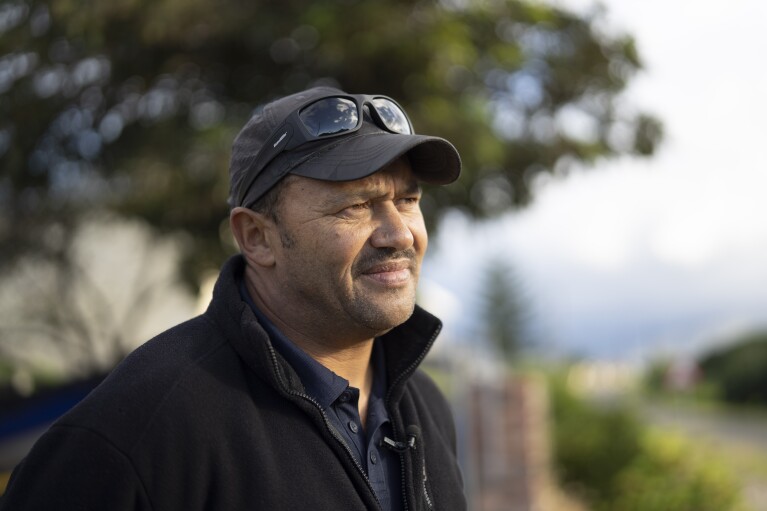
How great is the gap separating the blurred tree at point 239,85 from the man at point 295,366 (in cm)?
375

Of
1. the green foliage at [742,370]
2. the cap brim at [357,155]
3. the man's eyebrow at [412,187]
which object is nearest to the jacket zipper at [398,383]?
the man's eyebrow at [412,187]

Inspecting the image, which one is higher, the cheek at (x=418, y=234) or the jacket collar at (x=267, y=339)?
the cheek at (x=418, y=234)

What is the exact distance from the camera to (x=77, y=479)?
1632 mm

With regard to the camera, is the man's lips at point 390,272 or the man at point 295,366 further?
the man's lips at point 390,272

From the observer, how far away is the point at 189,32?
5941 millimetres

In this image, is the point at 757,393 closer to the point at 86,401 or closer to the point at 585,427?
the point at 585,427

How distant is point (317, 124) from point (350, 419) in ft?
2.14

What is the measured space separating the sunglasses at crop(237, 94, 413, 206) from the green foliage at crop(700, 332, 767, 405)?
94.6 ft

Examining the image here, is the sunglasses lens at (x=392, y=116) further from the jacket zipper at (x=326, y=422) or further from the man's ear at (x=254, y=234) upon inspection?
the jacket zipper at (x=326, y=422)

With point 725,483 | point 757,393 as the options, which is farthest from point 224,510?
point 757,393

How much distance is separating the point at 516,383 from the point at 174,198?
149 inches

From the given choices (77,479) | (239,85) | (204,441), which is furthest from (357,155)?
(239,85)

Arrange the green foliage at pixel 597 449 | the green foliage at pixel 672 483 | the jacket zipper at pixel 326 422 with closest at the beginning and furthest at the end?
the jacket zipper at pixel 326 422, the green foliage at pixel 672 483, the green foliage at pixel 597 449

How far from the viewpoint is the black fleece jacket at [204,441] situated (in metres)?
1.65
